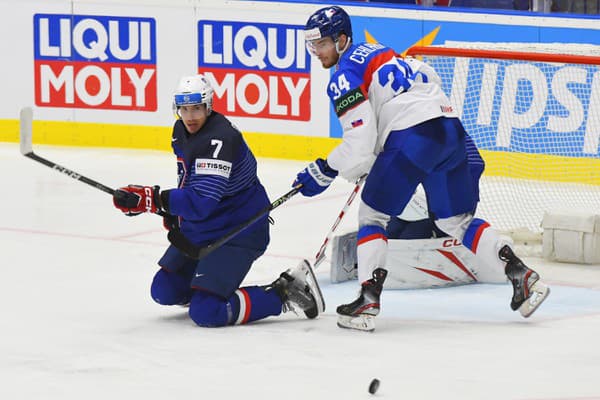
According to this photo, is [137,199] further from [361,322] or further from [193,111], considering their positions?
[361,322]

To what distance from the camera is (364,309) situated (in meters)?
4.51

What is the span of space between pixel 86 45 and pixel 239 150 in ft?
16.3

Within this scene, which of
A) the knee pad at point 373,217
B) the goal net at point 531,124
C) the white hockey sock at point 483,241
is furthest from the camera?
the goal net at point 531,124

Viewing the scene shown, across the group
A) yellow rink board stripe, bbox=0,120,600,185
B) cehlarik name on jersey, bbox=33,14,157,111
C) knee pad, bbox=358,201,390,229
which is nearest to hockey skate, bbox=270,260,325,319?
knee pad, bbox=358,201,390,229

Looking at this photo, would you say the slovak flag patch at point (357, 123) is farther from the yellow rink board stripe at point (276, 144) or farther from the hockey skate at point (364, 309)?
the yellow rink board stripe at point (276, 144)

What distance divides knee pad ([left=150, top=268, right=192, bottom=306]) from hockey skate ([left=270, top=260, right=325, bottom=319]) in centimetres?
30

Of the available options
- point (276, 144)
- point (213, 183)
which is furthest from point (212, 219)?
point (276, 144)

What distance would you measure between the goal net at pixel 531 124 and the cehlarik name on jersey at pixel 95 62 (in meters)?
2.59

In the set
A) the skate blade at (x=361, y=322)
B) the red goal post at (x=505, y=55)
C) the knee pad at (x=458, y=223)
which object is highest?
the red goal post at (x=505, y=55)

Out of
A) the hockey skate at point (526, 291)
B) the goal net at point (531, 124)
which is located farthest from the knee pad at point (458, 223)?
the goal net at point (531, 124)

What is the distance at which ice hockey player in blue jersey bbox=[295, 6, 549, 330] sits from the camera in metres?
4.52

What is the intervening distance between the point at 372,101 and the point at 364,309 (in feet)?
2.27

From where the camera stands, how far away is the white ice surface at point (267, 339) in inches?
149

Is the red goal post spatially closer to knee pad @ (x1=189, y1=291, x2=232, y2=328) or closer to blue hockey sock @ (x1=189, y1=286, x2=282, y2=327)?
blue hockey sock @ (x1=189, y1=286, x2=282, y2=327)
